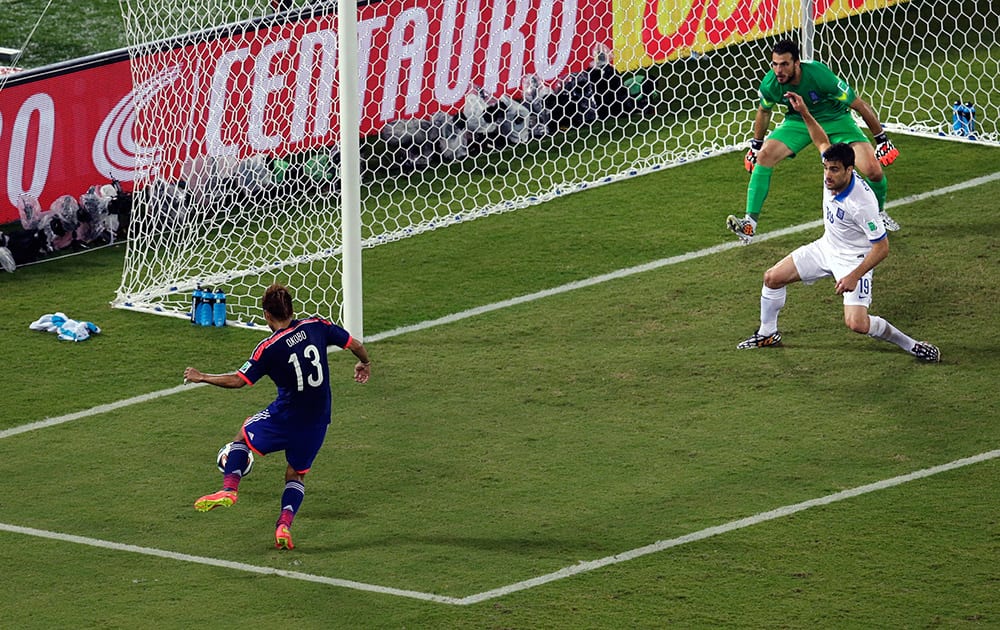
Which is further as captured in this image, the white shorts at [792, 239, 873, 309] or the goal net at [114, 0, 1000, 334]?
the goal net at [114, 0, 1000, 334]

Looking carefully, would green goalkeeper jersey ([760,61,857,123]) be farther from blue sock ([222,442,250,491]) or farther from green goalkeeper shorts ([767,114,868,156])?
blue sock ([222,442,250,491])

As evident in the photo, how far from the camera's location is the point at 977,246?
1306 cm

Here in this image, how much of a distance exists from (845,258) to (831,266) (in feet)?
0.41

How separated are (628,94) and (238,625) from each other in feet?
27.5

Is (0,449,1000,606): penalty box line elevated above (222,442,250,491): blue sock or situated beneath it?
situated beneath

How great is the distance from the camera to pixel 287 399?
363 inches

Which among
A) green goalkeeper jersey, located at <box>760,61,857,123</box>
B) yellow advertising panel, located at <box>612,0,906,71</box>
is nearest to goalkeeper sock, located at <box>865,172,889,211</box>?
green goalkeeper jersey, located at <box>760,61,857,123</box>

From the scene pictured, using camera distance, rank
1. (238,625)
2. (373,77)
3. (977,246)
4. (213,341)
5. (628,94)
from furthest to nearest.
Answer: (628,94)
(373,77)
(977,246)
(213,341)
(238,625)

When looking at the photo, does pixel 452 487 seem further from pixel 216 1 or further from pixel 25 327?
pixel 216 1

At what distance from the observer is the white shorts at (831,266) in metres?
11.0

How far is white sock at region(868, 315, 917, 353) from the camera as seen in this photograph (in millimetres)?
11125

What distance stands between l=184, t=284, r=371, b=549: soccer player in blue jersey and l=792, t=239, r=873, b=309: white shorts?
3.30 meters

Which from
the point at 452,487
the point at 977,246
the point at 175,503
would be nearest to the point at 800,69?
the point at 977,246

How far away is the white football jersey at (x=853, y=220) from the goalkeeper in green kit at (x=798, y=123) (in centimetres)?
131
